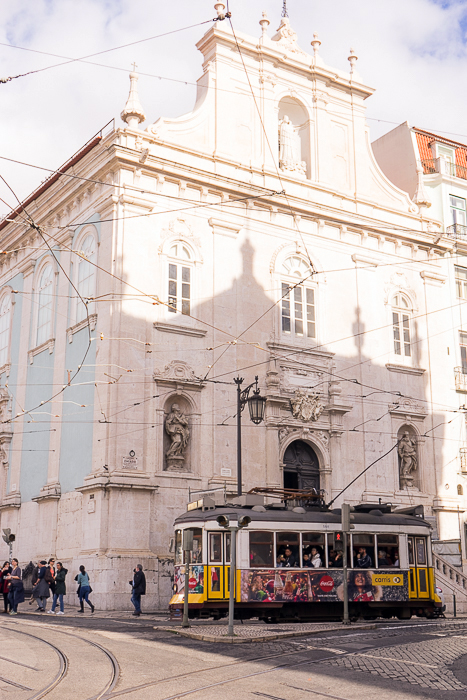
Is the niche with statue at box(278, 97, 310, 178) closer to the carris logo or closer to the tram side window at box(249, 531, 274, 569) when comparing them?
the tram side window at box(249, 531, 274, 569)

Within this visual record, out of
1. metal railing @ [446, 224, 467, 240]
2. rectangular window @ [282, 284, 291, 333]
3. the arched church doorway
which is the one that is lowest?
the arched church doorway

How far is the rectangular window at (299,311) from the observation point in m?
31.3

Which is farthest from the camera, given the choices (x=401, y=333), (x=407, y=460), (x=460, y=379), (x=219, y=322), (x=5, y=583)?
(x=460, y=379)

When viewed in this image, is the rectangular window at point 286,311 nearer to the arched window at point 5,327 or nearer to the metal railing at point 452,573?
the metal railing at point 452,573

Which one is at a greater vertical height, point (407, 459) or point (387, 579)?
point (407, 459)

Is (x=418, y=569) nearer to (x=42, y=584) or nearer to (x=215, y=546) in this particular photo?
(x=215, y=546)

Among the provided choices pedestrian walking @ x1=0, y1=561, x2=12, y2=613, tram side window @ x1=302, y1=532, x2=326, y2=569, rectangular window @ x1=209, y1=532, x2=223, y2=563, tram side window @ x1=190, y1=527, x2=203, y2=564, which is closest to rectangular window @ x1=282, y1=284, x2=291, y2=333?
tram side window @ x1=302, y1=532, x2=326, y2=569

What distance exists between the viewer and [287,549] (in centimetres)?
2062

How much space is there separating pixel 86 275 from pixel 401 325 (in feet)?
43.6

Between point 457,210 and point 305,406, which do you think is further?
point 457,210

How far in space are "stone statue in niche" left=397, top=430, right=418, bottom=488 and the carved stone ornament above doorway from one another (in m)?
4.36

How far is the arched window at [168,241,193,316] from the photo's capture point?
28.7 m

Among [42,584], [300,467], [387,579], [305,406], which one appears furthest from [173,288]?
[387,579]

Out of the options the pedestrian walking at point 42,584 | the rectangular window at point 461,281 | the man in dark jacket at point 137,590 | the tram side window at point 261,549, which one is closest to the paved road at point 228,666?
the tram side window at point 261,549
